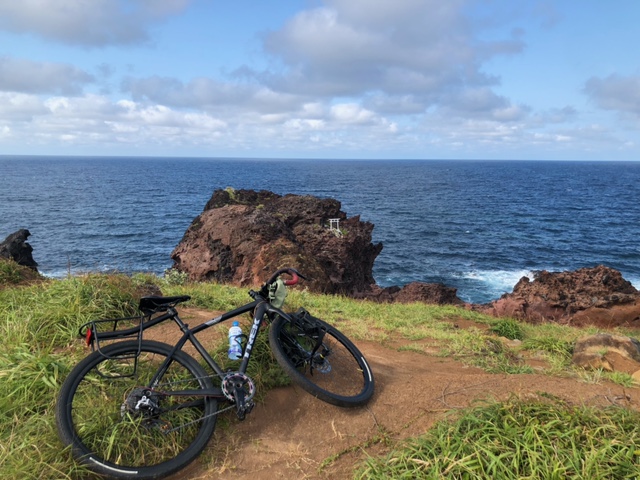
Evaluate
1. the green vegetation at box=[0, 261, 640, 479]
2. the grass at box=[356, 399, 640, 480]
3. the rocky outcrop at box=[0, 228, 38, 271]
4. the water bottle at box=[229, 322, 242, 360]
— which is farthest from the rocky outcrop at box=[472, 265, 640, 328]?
the rocky outcrop at box=[0, 228, 38, 271]

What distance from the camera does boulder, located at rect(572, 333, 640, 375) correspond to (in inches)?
297

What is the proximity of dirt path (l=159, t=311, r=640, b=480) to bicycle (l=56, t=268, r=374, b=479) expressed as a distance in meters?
0.25

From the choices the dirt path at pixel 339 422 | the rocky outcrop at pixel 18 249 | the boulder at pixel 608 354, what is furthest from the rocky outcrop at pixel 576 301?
the rocky outcrop at pixel 18 249

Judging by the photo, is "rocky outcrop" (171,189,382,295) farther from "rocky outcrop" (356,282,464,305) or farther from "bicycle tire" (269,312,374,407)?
"bicycle tire" (269,312,374,407)

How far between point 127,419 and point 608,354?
7920 mm

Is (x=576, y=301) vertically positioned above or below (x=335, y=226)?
below

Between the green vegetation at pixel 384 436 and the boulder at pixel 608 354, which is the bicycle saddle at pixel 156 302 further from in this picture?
the boulder at pixel 608 354

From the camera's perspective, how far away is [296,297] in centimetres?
1165

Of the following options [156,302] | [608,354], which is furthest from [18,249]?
[608,354]

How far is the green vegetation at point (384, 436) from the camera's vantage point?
3.47 metres

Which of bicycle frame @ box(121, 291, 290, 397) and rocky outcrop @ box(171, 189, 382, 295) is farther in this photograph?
rocky outcrop @ box(171, 189, 382, 295)

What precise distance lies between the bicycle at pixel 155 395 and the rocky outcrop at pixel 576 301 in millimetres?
16531

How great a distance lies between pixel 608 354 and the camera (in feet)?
25.6

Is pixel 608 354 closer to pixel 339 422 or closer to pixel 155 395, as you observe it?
pixel 339 422
